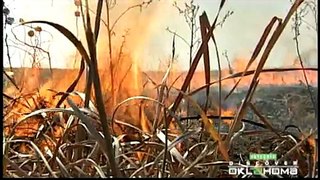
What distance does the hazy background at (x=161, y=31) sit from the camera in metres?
0.72

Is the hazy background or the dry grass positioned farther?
the hazy background

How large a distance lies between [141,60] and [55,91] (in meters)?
0.14

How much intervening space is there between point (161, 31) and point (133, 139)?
17 cm

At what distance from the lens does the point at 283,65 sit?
755mm

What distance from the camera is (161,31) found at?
78 centimetres

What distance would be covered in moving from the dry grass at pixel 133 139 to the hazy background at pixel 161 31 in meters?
0.05

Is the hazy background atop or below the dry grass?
atop

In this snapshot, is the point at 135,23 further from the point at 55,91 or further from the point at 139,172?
the point at 139,172

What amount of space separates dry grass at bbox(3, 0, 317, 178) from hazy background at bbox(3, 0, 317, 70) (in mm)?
54

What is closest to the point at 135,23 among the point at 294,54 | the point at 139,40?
the point at 139,40

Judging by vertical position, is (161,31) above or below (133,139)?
above

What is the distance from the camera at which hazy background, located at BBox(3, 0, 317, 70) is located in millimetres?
724

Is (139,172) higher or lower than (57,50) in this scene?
lower

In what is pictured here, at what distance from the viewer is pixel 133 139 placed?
73cm
